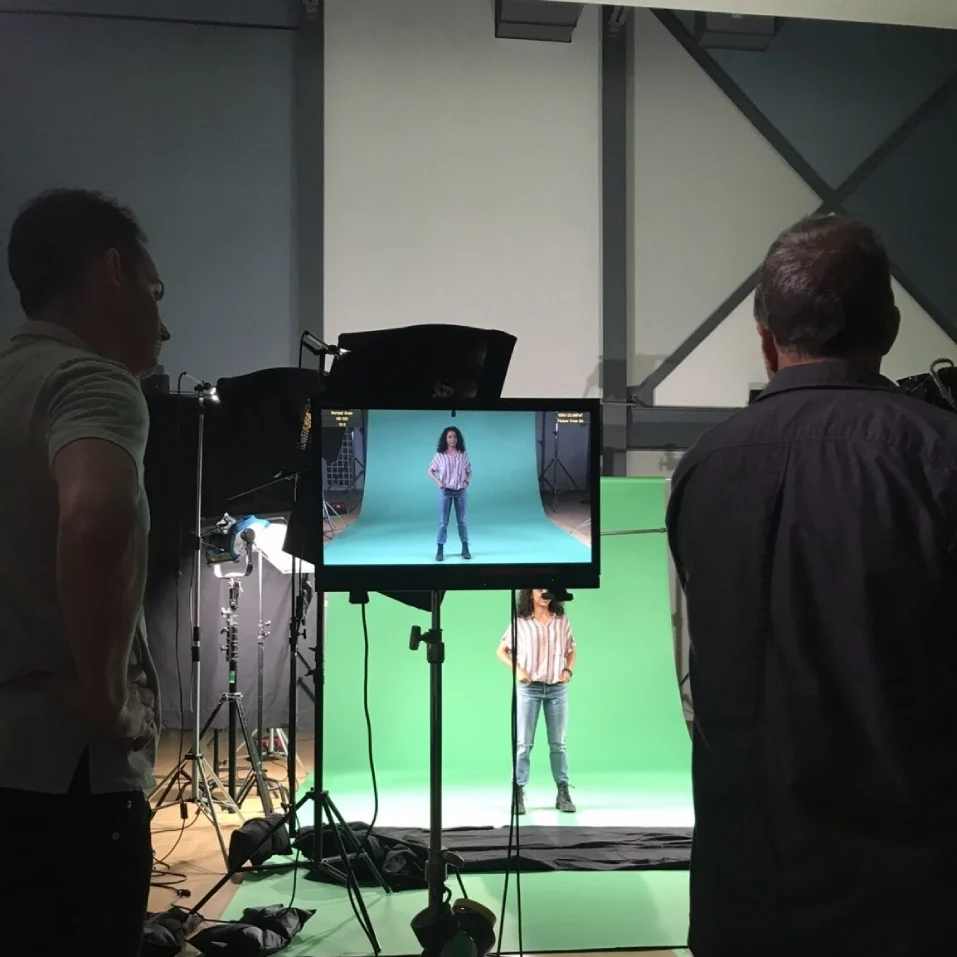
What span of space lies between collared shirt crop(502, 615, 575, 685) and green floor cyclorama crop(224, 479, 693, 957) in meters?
0.53

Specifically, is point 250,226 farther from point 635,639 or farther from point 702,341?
point 635,639

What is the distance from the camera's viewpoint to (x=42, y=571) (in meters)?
1.15

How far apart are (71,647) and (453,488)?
1.14 meters

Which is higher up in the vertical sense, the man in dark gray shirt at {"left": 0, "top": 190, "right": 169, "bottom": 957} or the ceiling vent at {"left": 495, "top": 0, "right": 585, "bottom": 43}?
the ceiling vent at {"left": 495, "top": 0, "right": 585, "bottom": 43}

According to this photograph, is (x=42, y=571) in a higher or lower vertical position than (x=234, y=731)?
higher

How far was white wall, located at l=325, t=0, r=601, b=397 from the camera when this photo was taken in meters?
5.39

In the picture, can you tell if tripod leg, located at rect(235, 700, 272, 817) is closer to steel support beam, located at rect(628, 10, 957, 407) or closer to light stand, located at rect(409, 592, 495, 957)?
light stand, located at rect(409, 592, 495, 957)

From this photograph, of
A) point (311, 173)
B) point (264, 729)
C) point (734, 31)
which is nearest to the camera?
point (264, 729)

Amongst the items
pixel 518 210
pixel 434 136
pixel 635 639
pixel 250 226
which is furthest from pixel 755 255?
pixel 250 226

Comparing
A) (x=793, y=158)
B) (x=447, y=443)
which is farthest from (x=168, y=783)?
(x=793, y=158)

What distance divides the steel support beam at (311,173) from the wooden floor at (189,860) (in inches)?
110

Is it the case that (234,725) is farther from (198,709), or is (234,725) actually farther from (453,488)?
(453,488)

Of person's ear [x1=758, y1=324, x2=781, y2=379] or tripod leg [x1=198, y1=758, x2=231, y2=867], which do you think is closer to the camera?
person's ear [x1=758, y1=324, x2=781, y2=379]

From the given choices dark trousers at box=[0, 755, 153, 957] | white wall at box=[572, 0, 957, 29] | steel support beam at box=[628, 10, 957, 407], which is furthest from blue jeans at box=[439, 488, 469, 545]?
steel support beam at box=[628, 10, 957, 407]
